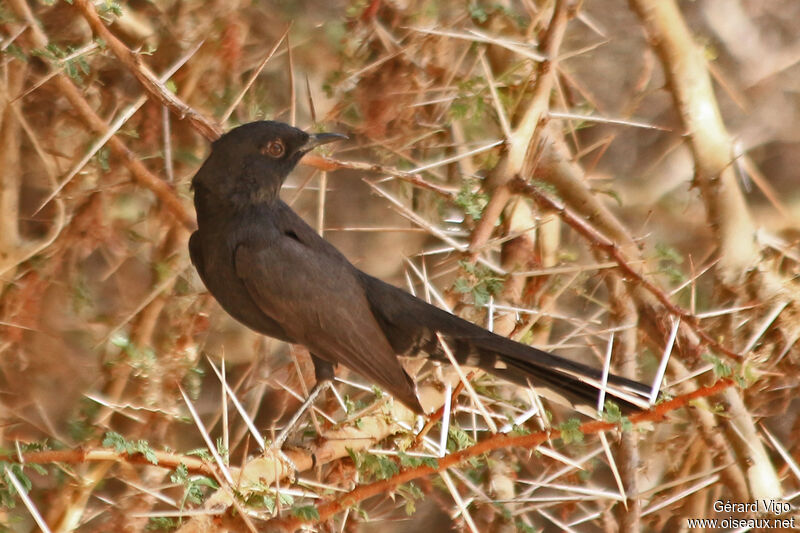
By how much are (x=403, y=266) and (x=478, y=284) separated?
1.28 m

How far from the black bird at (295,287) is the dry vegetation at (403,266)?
0.47ft

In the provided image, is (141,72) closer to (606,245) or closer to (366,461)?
(366,461)

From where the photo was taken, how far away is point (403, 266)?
4852mm

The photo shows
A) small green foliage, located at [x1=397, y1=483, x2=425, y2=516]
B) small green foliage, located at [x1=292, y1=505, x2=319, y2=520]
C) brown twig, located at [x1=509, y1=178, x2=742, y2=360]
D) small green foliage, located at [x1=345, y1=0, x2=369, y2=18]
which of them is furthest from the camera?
small green foliage, located at [x1=345, y1=0, x2=369, y2=18]

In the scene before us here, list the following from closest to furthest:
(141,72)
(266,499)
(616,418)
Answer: (616,418) → (266,499) → (141,72)

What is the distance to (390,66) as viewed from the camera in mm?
4543

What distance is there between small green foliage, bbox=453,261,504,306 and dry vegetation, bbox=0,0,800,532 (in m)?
0.01

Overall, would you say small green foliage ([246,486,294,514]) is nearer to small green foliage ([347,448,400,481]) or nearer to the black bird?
small green foliage ([347,448,400,481])

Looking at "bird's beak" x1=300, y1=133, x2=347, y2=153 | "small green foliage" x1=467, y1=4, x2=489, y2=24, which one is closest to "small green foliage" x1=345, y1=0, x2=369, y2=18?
"small green foliage" x1=467, y1=4, x2=489, y2=24

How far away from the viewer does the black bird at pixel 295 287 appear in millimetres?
3611

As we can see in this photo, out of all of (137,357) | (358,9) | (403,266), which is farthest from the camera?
(403,266)

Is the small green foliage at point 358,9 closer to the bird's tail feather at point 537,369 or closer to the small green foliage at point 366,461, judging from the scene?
the bird's tail feather at point 537,369

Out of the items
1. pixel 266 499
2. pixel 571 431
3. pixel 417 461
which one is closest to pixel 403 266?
pixel 266 499

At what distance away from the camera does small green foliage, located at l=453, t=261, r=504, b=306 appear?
11.6ft
